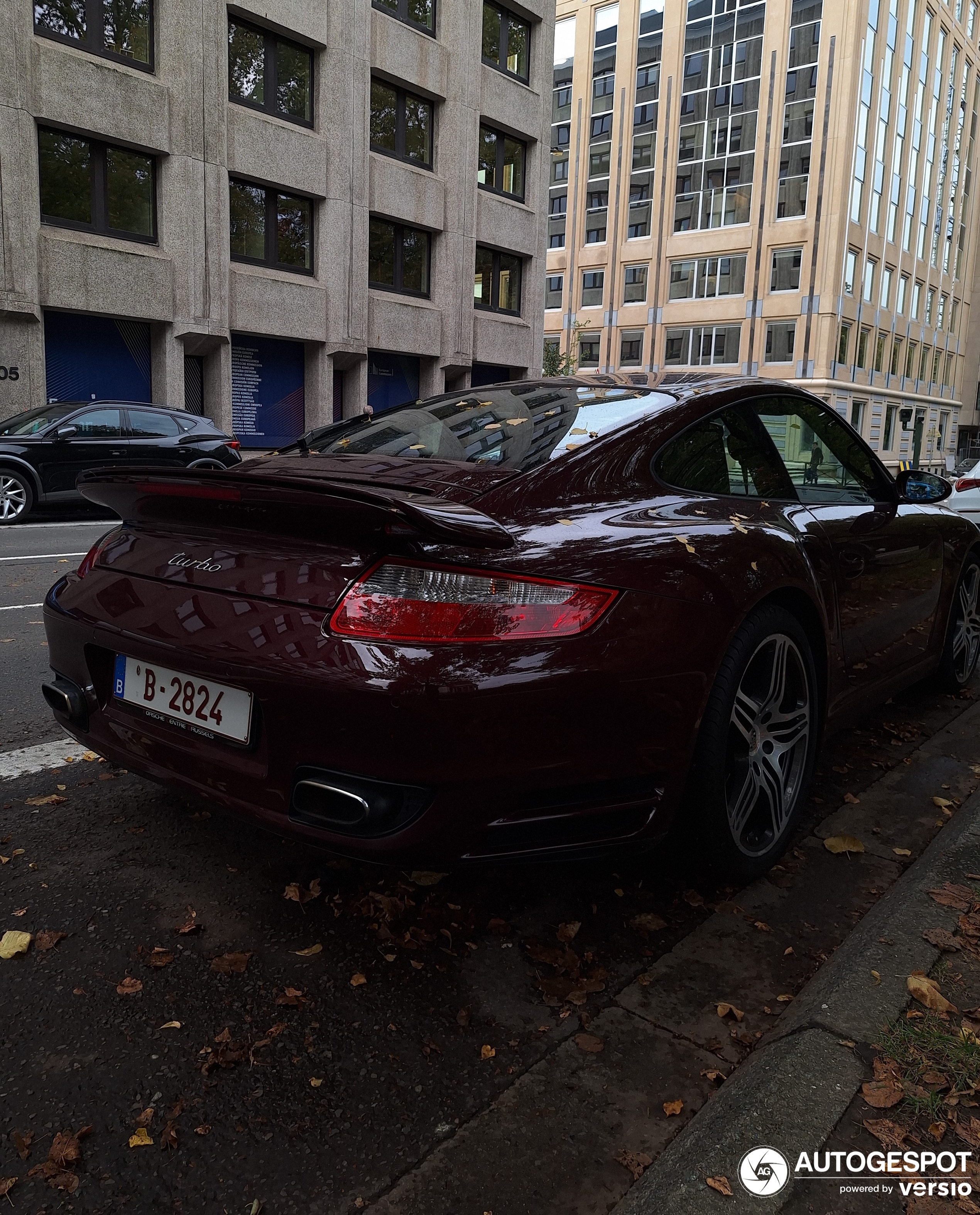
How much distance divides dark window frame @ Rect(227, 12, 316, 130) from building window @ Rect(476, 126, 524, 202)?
581 cm

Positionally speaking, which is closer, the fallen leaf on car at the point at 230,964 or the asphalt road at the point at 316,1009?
the asphalt road at the point at 316,1009

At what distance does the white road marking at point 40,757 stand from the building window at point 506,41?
1042 inches

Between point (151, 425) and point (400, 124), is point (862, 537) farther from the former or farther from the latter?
point (400, 124)

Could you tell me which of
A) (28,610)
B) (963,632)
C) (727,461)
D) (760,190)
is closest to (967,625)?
(963,632)

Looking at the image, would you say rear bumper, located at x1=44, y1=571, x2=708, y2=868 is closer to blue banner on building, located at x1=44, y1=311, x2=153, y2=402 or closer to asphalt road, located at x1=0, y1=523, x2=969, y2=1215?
asphalt road, located at x1=0, y1=523, x2=969, y2=1215

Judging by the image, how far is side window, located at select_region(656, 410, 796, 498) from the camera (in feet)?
9.12

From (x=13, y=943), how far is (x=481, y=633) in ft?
4.70

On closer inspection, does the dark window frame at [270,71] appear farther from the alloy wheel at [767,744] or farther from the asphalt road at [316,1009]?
the alloy wheel at [767,744]

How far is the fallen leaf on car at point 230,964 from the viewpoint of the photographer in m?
2.31

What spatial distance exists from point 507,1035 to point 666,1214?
625 mm

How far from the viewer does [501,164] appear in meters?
26.4

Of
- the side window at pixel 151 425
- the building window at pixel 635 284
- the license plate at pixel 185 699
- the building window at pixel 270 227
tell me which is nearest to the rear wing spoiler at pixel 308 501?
the license plate at pixel 185 699

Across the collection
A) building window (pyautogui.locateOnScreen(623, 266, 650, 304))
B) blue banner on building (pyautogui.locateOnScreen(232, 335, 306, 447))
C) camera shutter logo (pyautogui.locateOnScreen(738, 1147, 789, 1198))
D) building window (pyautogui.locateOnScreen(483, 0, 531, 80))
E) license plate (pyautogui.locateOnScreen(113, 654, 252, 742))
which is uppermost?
building window (pyautogui.locateOnScreen(483, 0, 531, 80))

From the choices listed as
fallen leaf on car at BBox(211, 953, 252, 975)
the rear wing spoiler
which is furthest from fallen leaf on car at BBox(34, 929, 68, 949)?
the rear wing spoiler
